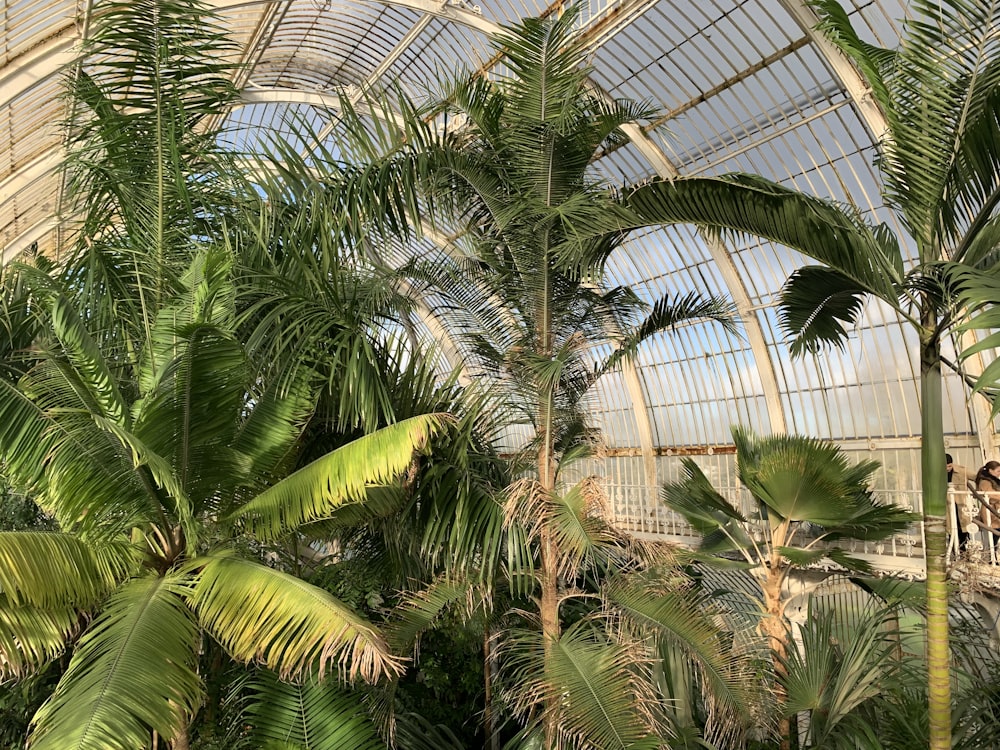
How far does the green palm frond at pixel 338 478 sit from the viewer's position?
14.4 ft

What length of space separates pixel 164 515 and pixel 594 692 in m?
2.60

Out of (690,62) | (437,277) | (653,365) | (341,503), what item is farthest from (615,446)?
(341,503)

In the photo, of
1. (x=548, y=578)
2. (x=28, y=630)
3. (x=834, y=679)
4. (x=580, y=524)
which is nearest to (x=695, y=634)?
(x=548, y=578)

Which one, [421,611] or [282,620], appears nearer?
[282,620]

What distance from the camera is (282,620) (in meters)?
4.03

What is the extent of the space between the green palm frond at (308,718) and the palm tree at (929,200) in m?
3.24

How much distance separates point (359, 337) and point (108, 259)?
7.16ft

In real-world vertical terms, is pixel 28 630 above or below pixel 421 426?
below

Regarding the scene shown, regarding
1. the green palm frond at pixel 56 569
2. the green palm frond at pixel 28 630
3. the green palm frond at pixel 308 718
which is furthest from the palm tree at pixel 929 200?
the green palm frond at pixel 28 630

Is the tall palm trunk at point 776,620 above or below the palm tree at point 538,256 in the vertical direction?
below

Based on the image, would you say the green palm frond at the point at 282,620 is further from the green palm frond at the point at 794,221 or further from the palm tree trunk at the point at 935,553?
the green palm frond at the point at 794,221

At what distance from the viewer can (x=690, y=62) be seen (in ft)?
49.9

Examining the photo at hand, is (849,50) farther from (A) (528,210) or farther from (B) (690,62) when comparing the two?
(B) (690,62)

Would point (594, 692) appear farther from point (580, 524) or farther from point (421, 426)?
point (421, 426)
